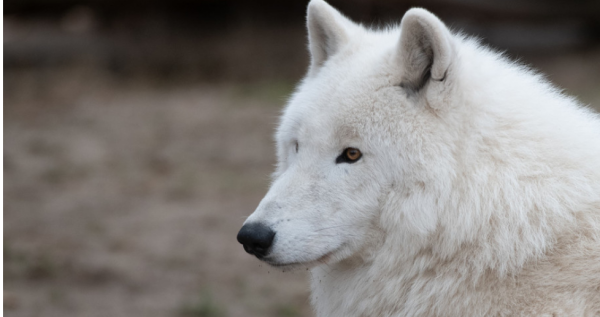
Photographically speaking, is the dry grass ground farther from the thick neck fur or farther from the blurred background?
the thick neck fur

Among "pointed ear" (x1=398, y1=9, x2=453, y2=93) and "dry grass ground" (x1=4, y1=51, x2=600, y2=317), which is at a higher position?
"pointed ear" (x1=398, y1=9, x2=453, y2=93)

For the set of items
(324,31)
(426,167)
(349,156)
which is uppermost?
(324,31)

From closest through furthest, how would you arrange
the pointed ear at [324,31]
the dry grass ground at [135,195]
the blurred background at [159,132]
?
the pointed ear at [324,31] → the dry grass ground at [135,195] → the blurred background at [159,132]

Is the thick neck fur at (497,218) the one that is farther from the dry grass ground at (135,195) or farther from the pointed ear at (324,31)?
the dry grass ground at (135,195)

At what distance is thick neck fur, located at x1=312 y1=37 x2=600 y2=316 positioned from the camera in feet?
8.73

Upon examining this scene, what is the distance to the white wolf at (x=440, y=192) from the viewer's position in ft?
8.76

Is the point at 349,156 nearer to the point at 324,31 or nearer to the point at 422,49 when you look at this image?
the point at 422,49

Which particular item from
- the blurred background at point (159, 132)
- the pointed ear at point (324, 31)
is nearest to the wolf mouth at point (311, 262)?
the pointed ear at point (324, 31)

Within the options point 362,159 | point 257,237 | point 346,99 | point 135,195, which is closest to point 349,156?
point 362,159

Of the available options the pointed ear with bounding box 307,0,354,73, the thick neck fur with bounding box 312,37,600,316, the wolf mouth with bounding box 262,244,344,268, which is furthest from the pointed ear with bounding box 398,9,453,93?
the wolf mouth with bounding box 262,244,344,268

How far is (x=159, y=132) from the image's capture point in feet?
29.8

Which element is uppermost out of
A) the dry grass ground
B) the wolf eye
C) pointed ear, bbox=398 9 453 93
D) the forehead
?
pointed ear, bbox=398 9 453 93

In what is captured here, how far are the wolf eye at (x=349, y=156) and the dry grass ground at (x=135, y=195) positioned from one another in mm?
2560

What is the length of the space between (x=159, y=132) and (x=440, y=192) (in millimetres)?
6950
